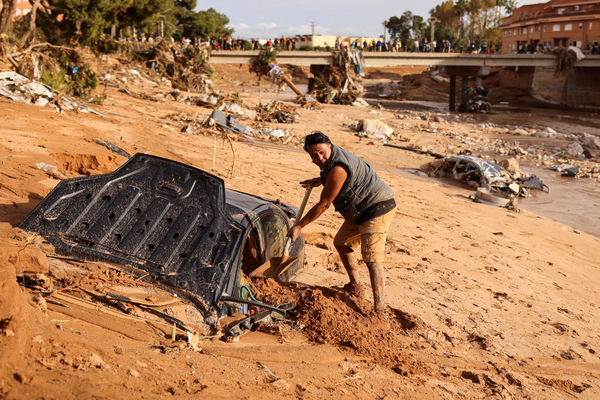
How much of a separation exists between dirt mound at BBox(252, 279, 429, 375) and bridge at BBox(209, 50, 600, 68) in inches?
1468

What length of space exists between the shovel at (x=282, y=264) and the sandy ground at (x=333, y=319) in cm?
12

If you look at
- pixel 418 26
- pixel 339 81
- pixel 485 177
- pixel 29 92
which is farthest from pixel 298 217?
pixel 418 26

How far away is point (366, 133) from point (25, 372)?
806 inches

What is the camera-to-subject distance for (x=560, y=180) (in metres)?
19.1

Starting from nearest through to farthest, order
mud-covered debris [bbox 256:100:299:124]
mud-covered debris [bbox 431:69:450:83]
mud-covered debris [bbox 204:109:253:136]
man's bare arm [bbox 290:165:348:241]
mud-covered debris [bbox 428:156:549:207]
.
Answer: man's bare arm [bbox 290:165:348:241] → mud-covered debris [bbox 428:156:549:207] → mud-covered debris [bbox 204:109:253:136] → mud-covered debris [bbox 256:100:299:124] → mud-covered debris [bbox 431:69:450:83]

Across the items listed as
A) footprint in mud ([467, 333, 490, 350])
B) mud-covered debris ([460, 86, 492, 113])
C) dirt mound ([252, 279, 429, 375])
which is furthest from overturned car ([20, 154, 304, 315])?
mud-covered debris ([460, 86, 492, 113])

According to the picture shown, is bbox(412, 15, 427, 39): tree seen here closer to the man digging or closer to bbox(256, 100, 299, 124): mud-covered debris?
bbox(256, 100, 299, 124): mud-covered debris

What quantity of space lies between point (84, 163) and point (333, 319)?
5877 millimetres

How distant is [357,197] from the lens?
A: 5.16 meters

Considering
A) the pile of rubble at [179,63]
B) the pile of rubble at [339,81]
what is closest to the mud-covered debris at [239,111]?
the pile of rubble at [179,63]

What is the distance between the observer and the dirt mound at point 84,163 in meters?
8.89

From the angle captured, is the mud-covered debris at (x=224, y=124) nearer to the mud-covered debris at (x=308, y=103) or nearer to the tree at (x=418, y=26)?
the mud-covered debris at (x=308, y=103)

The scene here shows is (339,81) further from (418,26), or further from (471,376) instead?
(418,26)

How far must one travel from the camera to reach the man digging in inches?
195
